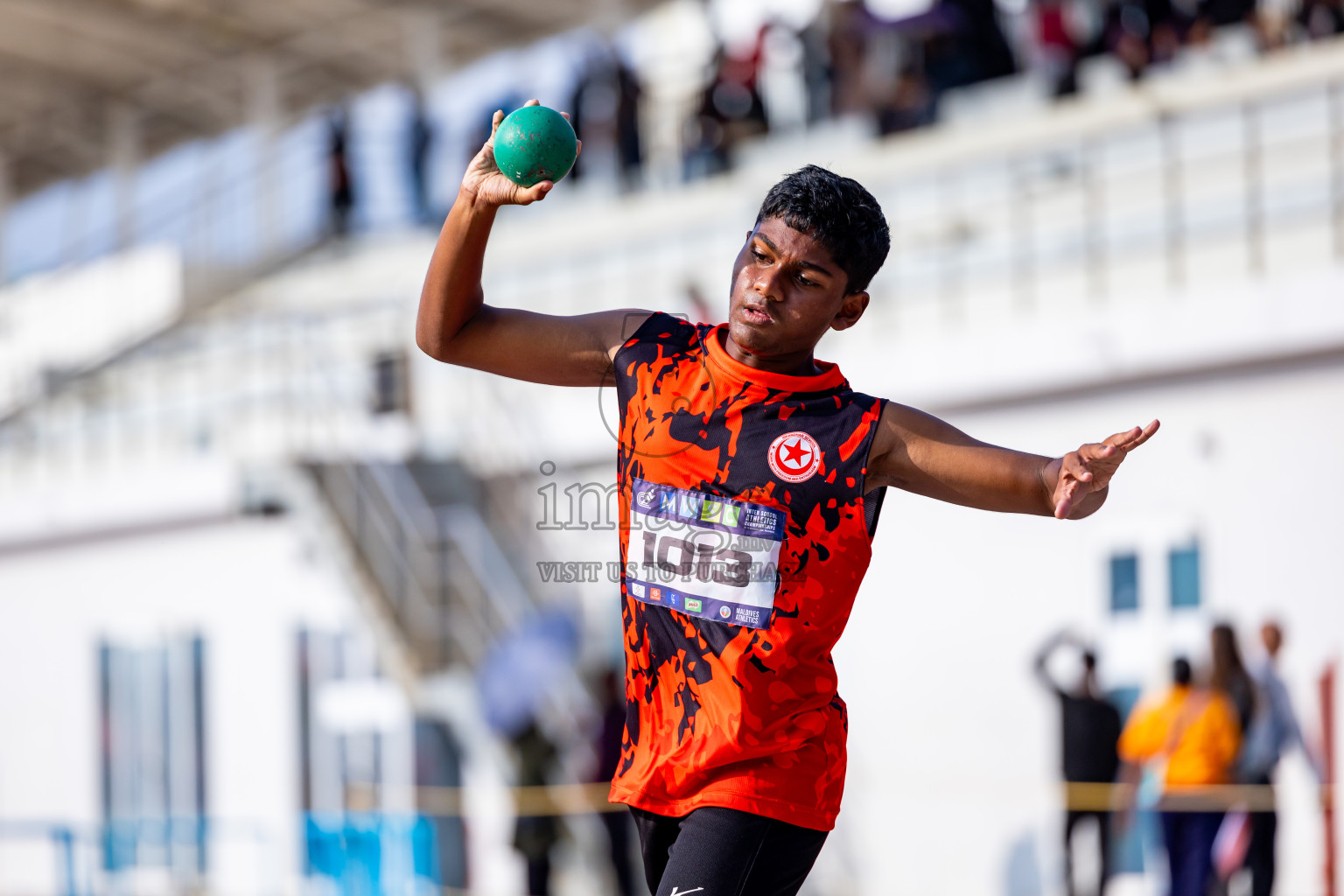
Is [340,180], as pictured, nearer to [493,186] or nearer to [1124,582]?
[1124,582]

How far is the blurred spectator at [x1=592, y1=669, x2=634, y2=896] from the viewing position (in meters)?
10.0

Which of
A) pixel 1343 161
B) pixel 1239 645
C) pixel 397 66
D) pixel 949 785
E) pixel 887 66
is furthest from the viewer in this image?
pixel 397 66

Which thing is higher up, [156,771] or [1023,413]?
[1023,413]

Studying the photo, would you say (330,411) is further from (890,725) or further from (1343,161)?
(1343,161)

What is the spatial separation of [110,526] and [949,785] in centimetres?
891

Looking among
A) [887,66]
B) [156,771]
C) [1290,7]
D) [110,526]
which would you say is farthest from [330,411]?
[1290,7]

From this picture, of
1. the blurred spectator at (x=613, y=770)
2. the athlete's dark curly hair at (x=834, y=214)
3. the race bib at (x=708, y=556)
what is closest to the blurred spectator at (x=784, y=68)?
the blurred spectator at (x=613, y=770)

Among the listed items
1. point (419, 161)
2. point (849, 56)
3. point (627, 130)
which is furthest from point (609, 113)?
point (849, 56)

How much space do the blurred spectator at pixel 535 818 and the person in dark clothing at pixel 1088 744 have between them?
3168mm

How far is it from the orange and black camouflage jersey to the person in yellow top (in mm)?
5869

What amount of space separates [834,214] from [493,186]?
627 mm

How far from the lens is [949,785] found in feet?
34.8

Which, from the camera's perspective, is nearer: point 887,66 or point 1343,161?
point 1343,161

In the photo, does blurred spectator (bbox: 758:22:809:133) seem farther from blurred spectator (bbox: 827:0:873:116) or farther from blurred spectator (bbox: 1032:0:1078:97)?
blurred spectator (bbox: 1032:0:1078:97)
